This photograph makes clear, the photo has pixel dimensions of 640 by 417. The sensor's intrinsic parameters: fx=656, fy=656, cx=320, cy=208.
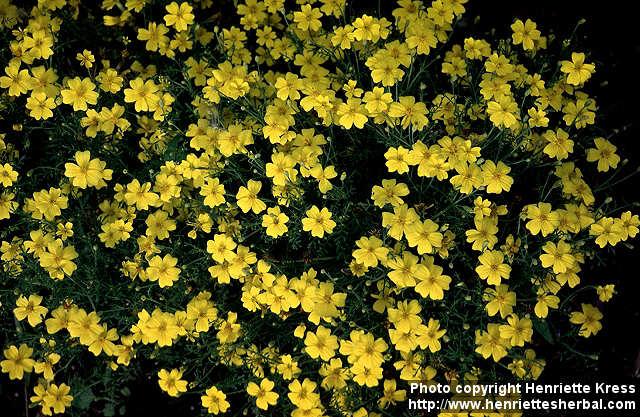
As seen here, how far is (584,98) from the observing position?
119 inches

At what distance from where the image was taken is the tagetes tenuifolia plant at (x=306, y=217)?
8.89ft

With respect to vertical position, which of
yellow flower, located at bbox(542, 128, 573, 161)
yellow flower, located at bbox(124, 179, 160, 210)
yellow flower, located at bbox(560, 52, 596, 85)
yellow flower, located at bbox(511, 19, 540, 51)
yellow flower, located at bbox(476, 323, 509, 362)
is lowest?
yellow flower, located at bbox(476, 323, 509, 362)

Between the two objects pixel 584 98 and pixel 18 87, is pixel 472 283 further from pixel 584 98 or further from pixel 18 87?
pixel 18 87

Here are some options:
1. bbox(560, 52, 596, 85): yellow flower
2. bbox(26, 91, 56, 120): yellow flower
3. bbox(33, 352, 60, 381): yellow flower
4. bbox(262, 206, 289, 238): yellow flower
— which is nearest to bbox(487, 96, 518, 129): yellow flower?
bbox(560, 52, 596, 85): yellow flower

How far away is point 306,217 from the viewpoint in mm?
2885

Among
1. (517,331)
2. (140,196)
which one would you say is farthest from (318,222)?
(517,331)

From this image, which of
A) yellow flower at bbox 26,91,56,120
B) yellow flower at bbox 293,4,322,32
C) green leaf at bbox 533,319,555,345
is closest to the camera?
green leaf at bbox 533,319,555,345

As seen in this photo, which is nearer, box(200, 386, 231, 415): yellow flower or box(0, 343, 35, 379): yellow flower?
box(200, 386, 231, 415): yellow flower

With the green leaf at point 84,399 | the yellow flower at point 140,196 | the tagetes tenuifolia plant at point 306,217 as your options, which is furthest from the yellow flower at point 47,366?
the yellow flower at point 140,196

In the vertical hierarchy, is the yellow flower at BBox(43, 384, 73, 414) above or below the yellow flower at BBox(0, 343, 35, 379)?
below

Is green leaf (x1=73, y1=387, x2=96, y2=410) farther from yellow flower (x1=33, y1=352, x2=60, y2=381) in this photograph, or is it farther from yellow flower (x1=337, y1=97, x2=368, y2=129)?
yellow flower (x1=337, y1=97, x2=368, y2=129)

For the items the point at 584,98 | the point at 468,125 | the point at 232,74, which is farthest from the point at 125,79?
the point at 584,98

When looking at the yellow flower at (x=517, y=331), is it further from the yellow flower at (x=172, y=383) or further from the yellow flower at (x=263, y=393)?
the yellow flower at (x=172, y=383)

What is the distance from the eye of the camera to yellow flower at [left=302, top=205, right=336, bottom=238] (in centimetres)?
270
